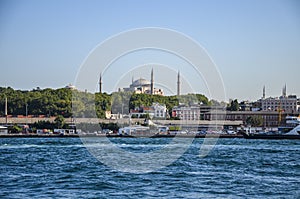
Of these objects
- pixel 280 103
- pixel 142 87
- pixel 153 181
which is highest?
pixel 142 87

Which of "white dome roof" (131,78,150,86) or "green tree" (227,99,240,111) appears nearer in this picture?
"green tree" (227,99,240,111)

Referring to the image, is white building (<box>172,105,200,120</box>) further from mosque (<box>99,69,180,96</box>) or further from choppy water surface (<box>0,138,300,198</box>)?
choppy water surface (<box>0,138,300,198</box>)

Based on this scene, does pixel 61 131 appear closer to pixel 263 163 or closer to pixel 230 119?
pixel 230 119

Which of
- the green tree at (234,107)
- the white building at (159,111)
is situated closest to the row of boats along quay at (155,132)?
the white building at (159,111)

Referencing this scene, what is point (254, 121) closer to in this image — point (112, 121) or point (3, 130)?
point (112, 121)

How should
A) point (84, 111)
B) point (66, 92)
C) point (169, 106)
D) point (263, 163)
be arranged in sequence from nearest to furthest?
point (263, 163) < point (84, 111) < point (66, 92) < point (169, 106)

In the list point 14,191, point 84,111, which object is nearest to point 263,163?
point 14,191

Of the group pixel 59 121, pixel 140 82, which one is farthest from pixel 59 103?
pixel 140 82

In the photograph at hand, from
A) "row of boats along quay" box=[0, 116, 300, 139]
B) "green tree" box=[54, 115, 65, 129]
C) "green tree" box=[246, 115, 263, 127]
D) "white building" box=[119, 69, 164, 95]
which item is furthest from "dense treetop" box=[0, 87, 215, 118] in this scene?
"white building" box=[119, 69, 164, 95]

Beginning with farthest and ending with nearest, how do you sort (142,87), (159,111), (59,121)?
1. (142,87)
2. (159,111)
3. (59,121)

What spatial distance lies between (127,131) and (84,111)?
36.3ft

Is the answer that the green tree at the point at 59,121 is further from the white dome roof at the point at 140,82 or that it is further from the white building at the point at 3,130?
the white dome roof at the point at 140,82

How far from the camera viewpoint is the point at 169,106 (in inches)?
4879

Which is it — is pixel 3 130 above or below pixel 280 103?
below
